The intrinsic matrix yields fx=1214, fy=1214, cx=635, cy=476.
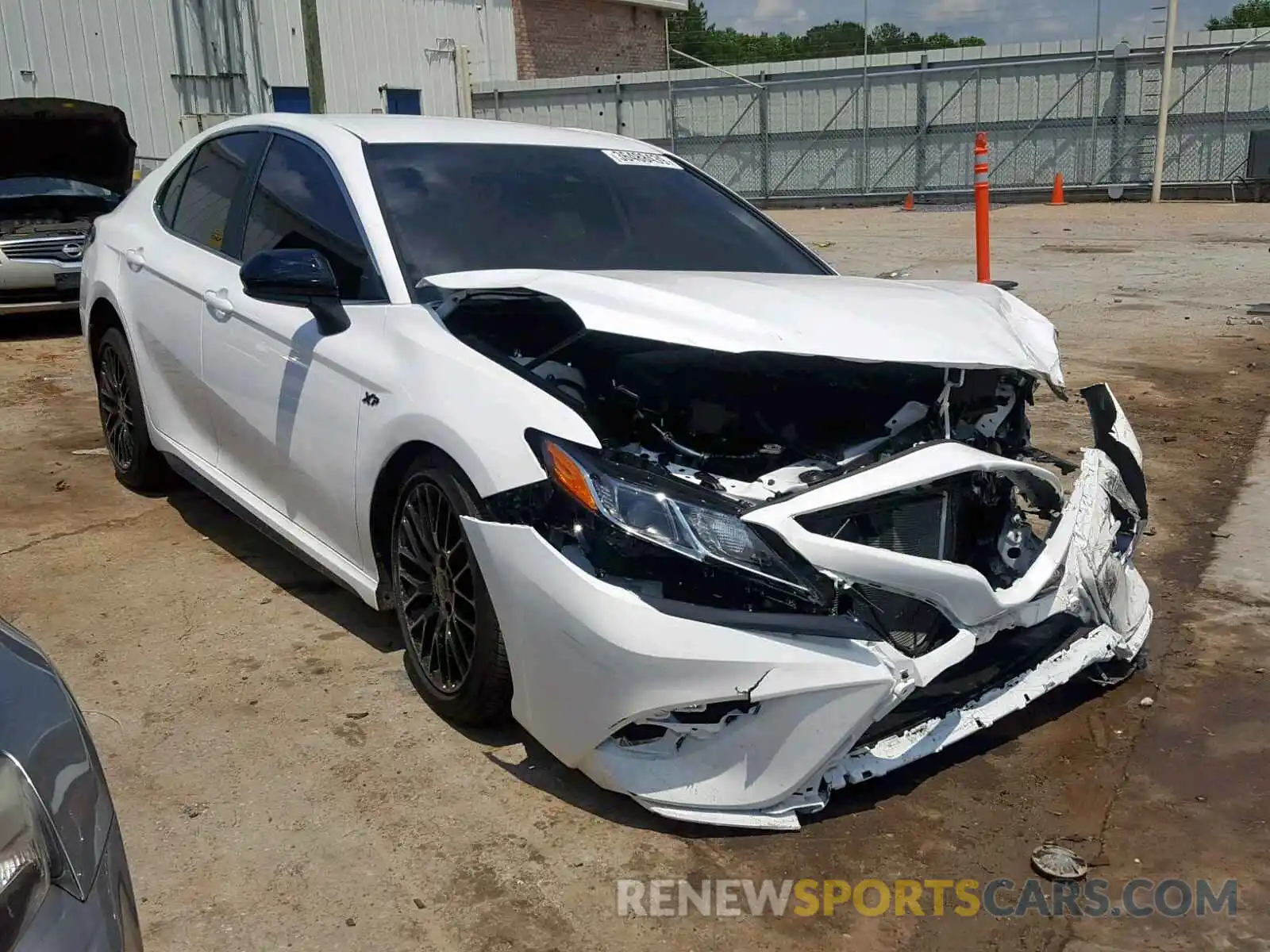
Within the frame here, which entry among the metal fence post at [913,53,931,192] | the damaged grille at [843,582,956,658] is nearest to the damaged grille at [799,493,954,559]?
the damaged grille at [843,582,956,658]

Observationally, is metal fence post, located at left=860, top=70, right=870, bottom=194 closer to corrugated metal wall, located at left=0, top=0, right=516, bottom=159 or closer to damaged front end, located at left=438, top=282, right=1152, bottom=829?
corrugated metal wall, located at left=0, top=0, right=516, bottom=159

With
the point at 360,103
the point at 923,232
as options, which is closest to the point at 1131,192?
the point at 923,232

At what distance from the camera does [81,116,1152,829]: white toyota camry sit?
8.94 feet

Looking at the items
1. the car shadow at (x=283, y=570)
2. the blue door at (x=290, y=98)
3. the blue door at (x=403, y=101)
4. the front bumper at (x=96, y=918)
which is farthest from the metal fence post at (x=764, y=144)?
the front bumper at (x=96, y=918)

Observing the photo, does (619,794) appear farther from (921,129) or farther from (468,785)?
(921,129)

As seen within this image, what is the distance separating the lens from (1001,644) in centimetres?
316

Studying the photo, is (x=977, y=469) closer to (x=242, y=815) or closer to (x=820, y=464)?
(x=820, y=464)

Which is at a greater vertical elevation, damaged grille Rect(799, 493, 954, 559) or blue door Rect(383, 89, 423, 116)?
blue door Rect(383, 89, 423, 116)

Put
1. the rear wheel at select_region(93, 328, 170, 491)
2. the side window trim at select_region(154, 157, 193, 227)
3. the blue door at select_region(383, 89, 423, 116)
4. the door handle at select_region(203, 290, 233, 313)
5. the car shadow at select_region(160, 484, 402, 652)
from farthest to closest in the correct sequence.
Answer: the blue door at select_region(383, 89, 423, 116), the rear wheel at select_region(93, 328, 170, 491), the side window trim at select_region(154, 157, 193, 227), the door handle at select_region(203, 290, 233, 313), the car shadow at select_region(160, 484, 402, 652)

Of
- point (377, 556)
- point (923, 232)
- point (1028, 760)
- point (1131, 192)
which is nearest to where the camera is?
point (1028, 760)

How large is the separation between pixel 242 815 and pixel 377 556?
2.76 feet

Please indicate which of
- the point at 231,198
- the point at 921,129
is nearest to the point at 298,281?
the point at 231,198

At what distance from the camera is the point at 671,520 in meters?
2.75

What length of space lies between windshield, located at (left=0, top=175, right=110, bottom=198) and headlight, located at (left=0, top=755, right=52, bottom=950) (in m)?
9.75
